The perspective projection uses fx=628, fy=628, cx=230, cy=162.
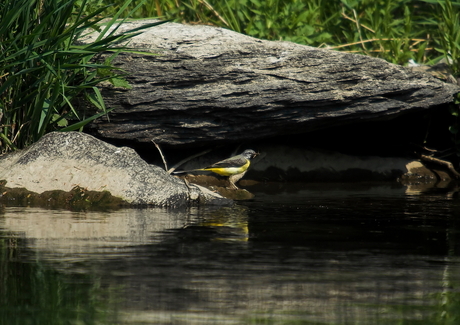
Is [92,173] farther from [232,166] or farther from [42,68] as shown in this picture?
[232,166]

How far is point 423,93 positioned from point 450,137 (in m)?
2.08

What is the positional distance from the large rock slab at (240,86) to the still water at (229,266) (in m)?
1.80

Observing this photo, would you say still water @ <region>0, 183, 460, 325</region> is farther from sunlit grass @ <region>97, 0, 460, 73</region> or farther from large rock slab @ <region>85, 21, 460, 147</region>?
sunlit grass @ <region>97, 0, 460, 73</region>

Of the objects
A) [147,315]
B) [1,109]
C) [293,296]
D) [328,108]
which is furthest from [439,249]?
[1,109]

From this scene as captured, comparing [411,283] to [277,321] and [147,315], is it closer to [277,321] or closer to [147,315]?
[277,321]

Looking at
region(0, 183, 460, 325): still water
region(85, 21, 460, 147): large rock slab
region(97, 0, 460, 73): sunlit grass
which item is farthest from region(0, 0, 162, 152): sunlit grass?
region(97, 0, 460, 73): sunlit grass

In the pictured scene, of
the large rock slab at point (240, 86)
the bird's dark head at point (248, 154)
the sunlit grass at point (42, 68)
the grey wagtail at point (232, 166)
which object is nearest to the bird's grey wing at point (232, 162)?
the grey wagtail at point (232, 166)

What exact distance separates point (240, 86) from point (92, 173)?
214 centimetres

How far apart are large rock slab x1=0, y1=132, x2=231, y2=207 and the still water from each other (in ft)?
1.12

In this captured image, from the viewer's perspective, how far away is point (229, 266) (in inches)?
149

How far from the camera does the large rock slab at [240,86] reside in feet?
24.4

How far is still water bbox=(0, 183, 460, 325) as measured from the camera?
2965mm

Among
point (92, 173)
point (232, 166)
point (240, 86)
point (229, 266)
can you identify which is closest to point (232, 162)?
point (232, 166)

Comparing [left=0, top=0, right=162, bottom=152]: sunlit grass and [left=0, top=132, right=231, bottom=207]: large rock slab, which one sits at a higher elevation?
[left=0, top=0, right=162, bottom=152]: sunlit grass
